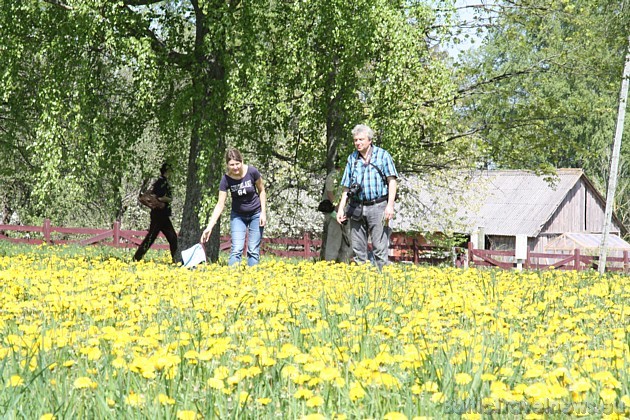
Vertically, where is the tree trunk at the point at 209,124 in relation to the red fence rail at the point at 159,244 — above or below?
above

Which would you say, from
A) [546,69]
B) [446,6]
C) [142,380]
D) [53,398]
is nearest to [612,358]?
[142,380]

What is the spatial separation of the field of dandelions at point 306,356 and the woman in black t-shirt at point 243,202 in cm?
356

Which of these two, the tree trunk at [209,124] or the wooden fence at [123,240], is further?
the wooden fence at [123,240]

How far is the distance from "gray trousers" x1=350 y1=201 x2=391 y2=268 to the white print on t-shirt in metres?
1.38

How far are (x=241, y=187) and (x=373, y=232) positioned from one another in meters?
1.78

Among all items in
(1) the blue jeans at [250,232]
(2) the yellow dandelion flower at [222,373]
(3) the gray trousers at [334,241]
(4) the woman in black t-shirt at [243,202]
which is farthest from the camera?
(3) the gray trousers at [334,241]

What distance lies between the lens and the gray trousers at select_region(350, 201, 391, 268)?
10.1 metres

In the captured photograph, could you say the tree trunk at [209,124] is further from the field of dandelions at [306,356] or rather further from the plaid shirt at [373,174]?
the field of dandelions at [306,356]

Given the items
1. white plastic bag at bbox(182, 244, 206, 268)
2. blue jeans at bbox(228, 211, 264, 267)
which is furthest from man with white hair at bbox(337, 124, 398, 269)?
white plastic bag at bbox(182, 244, 206, 268)

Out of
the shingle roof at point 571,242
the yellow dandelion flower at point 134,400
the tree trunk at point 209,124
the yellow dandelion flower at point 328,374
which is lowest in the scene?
the yellow dandelion flower at point 134,400

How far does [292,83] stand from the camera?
49.1 feet

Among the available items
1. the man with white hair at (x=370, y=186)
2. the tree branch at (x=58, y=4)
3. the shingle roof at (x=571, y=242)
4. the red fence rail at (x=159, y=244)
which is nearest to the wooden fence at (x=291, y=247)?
the red fence rail at (x=159, y=244)

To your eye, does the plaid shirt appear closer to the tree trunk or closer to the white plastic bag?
the white plastic bag

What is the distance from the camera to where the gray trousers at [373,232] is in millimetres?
10109
